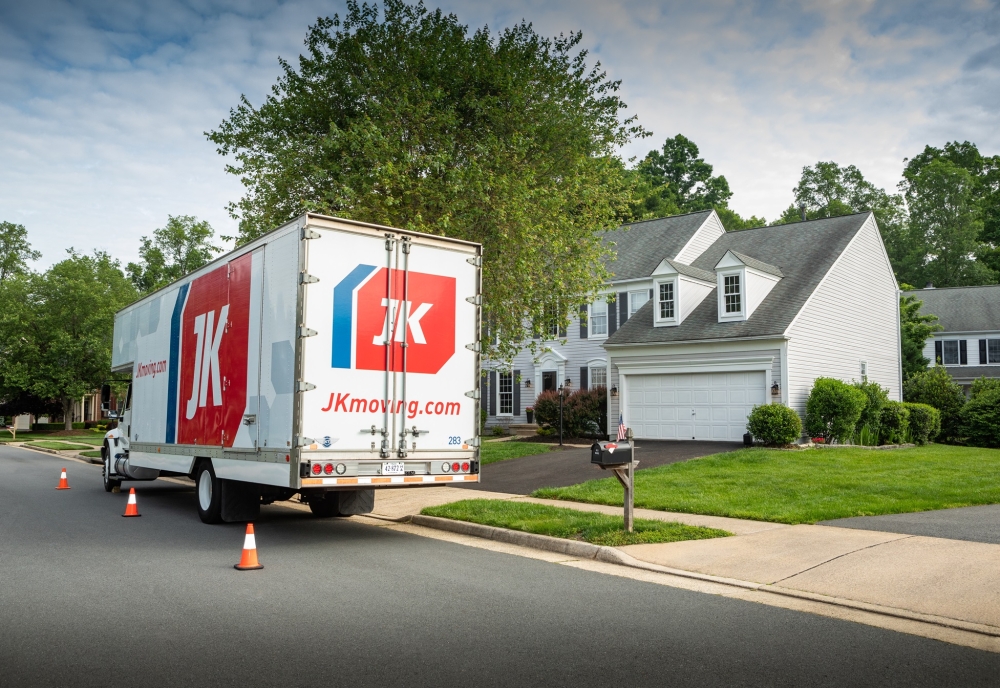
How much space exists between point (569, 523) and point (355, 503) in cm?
387

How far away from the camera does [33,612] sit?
6621mm

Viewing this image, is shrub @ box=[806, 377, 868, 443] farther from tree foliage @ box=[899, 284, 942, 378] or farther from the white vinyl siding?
tree foliage @ box=[899, 284, 942, 378]

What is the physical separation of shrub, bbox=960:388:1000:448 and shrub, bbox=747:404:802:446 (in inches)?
364

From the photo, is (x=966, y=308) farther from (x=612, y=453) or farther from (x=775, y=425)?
(x=612, y=453)

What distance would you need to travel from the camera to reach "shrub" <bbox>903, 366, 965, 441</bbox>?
2961 centimetres

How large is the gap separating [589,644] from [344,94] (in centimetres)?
1567

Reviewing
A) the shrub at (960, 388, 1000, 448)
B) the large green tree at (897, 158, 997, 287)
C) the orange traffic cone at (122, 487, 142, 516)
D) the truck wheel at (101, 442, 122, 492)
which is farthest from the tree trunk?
the large green tree at (897, 158, 997, 287)

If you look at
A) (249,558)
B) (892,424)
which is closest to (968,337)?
(892,424)

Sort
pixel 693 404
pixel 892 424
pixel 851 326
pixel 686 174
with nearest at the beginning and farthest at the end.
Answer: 1. pixel 693 404
2. pixel 892 424
3. pixel 851 326
4. pixel 686 174

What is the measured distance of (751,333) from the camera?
2386 cm

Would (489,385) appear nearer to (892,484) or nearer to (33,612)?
(892,484)

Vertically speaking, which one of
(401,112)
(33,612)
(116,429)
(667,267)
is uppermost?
(401,112)

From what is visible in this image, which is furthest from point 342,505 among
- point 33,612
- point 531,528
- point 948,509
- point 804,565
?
point 948,509

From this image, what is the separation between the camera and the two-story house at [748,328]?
78.7ft
